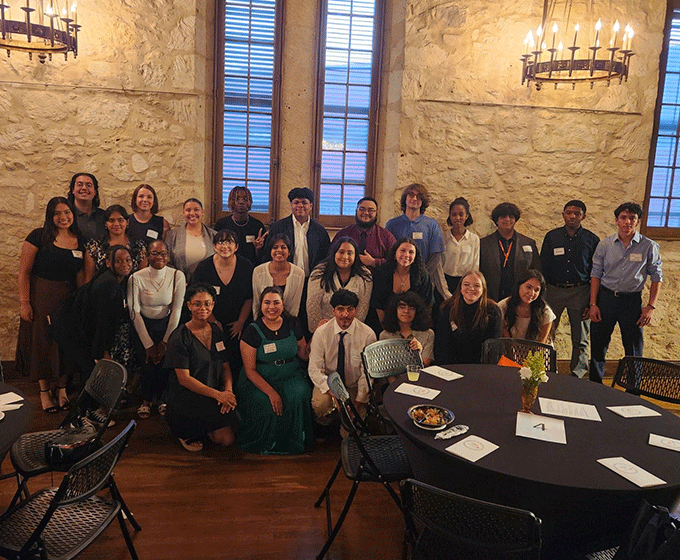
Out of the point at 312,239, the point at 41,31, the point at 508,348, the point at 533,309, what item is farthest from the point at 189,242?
the point at 533,309

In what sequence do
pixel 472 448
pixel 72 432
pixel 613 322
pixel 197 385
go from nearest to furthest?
pixel 472 448 < pixel 72 432 < pixel 197 385 < pixel 613 322

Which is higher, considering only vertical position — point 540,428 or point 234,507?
point 540,428

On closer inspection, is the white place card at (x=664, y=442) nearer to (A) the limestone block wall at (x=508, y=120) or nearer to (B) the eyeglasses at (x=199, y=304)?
(B) the eyeglasses at (x=199, y=304)

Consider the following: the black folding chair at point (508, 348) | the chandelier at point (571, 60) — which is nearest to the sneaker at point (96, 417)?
the black folding chair at point (508, 348)

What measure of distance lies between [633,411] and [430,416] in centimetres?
106

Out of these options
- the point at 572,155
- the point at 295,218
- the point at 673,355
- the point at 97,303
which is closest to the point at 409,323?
the point at 295,218

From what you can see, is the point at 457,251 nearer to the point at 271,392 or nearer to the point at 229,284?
the point at 229,284

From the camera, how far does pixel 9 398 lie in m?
2.80

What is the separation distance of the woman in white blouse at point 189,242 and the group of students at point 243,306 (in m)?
0.01

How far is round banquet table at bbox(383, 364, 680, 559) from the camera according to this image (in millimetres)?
2148

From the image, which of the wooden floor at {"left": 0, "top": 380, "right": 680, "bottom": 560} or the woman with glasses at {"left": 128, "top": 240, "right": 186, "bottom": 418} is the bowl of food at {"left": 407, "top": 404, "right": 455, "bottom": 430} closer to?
the wooden floor at {"left": 0, "top": 380, "right": 680, "bottom": 560}

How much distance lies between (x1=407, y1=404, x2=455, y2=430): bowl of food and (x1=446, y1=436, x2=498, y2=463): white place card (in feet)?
0.43

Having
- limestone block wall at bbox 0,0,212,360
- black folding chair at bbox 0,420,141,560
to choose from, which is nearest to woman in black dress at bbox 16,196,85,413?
limestone block wall at bbox 0,0,212,360

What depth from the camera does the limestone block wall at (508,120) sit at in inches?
217
